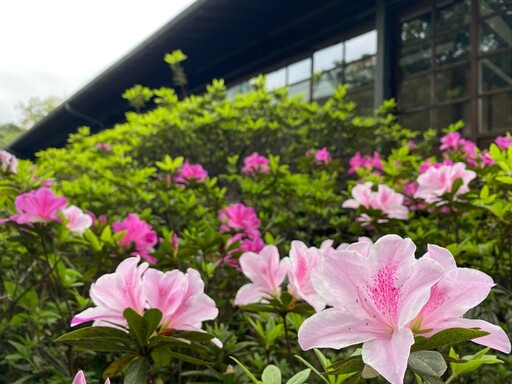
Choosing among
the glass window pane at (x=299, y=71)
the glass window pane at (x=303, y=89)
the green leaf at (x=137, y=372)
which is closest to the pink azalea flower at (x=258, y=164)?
the green leaf at (x=137, y=372)

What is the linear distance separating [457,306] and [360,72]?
20.2 ft

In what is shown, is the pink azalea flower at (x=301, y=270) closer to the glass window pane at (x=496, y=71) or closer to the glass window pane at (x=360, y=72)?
the glass window pane at (x=496, y=71)

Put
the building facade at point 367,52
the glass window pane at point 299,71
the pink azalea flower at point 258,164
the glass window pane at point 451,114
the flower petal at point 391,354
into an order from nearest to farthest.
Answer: the flower petal at point 391,354, the pink azalea flower at point 258,164, the building facade at point 367,52, the glass window pane at point 451,114, the glass window pane at point 299,71

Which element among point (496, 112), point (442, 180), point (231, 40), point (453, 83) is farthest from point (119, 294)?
point (231, 40)

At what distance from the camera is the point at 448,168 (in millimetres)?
1797

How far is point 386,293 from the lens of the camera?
64 cm

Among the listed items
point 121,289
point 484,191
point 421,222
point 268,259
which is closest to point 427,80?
point 421,222

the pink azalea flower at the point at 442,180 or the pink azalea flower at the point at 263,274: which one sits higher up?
the pink azalea flower at the point at 442,180

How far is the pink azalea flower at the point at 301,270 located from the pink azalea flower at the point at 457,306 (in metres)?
0.38

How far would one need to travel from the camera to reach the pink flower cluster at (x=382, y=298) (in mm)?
645

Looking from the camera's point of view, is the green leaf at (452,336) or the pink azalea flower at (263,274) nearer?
the green leaf at (452,336)

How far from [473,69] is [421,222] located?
11.9 ft

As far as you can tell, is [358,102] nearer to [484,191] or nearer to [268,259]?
[484,191]

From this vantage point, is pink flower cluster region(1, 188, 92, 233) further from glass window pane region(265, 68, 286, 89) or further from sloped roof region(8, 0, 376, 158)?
glass window pane region(265, 68, 286, 89)
